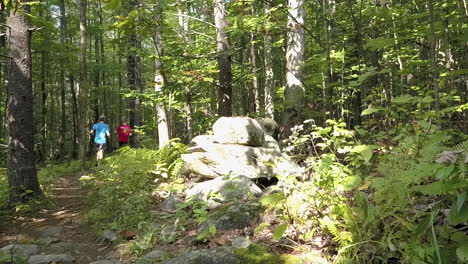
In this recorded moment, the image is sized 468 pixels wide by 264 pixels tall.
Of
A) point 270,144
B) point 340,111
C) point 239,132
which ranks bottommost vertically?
point 270,144

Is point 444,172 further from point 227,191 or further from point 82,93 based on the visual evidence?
point 82,93

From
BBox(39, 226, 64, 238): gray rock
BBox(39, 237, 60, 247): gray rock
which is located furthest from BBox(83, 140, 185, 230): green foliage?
BBox(39, 237, 60, 247): gray rock

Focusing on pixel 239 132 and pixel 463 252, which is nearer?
pixel 463 252

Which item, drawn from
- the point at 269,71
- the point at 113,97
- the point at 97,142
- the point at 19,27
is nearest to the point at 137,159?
the point at 19,27

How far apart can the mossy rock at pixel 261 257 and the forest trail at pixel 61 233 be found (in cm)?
207

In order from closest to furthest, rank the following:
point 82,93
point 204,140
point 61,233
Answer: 1. point 61,233
2. point 204,140
3. point 82,93

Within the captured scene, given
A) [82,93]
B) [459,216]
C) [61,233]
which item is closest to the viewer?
[459,216]

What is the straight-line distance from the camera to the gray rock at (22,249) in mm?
4945

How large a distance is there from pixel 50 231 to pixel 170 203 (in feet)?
7.28

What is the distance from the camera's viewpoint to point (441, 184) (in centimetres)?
187

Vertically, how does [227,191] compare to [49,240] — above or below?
above

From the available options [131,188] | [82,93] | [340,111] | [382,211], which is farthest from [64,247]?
[82,93]

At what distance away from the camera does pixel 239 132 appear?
7.12 meters

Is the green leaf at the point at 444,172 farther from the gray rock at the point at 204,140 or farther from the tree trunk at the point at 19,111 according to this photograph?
the tree trunk at the point at 19,111
